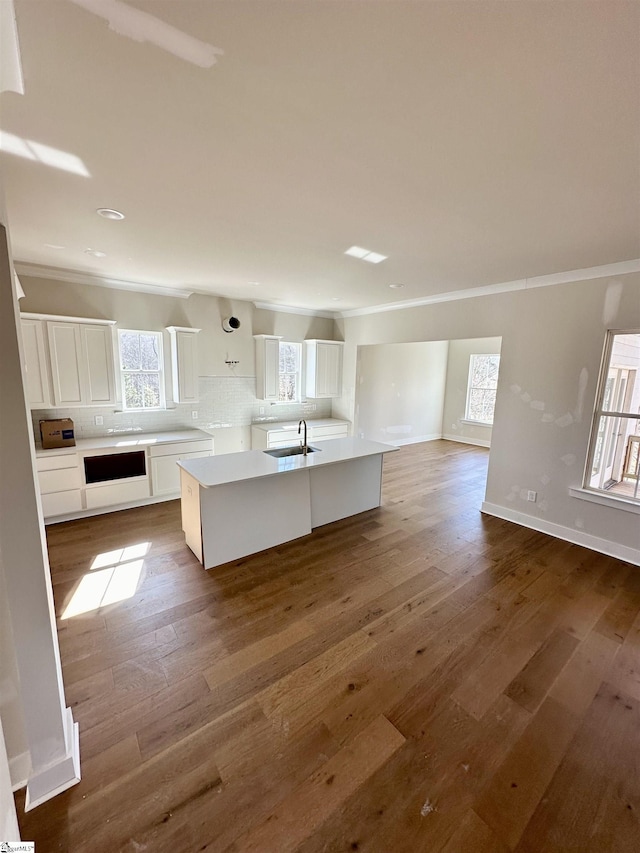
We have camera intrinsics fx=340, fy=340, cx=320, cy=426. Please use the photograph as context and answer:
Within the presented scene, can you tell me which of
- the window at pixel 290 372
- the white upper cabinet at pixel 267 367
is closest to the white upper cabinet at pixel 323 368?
the window at pixel 290 372

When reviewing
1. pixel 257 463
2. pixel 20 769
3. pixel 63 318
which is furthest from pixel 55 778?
pixel 63 318

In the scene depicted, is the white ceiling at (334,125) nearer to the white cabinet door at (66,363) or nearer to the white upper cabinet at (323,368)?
the white cabinet door at (66,363)

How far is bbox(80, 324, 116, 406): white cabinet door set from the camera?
12.4 feet

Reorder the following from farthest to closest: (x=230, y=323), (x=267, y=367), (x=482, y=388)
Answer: (x=482, y=388) → (x=267, y=367) → (x=230, y=323)

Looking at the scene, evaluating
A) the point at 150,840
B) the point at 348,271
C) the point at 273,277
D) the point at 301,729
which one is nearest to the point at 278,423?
the point at 273,277

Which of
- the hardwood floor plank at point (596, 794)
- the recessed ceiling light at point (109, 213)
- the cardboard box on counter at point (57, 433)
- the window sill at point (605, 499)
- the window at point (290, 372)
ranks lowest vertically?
the hardwood floor plank at point (596, 794)

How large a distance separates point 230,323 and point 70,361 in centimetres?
206

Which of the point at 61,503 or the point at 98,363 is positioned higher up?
the point at 98,363

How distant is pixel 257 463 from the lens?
3170 millimetres

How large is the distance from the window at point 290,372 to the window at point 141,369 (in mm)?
1914

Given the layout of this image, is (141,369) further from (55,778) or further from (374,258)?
(55,778)

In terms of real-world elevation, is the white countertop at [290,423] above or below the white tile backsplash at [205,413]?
below

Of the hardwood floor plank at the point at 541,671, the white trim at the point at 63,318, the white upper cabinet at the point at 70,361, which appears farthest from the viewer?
the white upper cabinet at the point at 70,361

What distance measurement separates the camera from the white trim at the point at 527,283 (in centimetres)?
300
